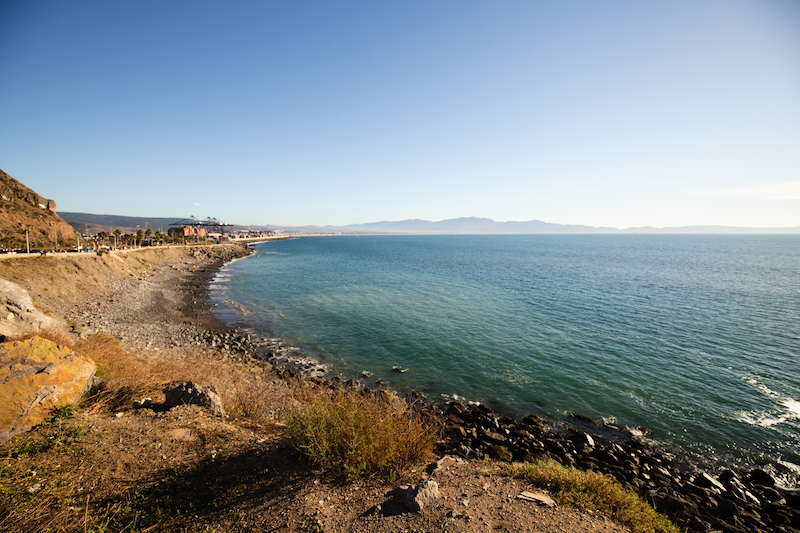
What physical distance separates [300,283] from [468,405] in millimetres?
36517

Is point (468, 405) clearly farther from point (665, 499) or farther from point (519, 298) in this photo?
point (519, 298)

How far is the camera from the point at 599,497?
22.3 ft

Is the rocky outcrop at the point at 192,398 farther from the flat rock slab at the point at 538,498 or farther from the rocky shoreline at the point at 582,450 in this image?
the flat rock slab at the point at 538,498

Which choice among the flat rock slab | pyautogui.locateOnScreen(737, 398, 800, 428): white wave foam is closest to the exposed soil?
the flat rock slab

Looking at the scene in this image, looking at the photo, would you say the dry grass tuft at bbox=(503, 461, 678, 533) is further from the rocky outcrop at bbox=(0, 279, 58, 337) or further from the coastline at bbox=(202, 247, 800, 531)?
the rocky outcrop at bbox=(0, 279, 58, 337)

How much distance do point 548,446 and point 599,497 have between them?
5.99 metres

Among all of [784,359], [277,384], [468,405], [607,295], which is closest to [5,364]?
[277,384]

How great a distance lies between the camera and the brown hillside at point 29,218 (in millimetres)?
47094

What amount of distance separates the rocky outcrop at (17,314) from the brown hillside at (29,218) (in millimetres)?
43548

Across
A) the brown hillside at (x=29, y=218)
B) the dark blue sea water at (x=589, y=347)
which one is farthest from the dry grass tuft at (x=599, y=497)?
the brown hillside at (x=29, y=218)

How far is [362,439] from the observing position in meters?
6.95

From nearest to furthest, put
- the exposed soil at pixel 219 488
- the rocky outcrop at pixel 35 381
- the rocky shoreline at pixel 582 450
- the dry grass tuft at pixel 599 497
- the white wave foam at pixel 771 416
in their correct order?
1. the exposed soil at pixel 219 488
2. the dry grass tuft at pixel 599 497
3. the rocky outcrop at pixel 35 381
4. the rocky shoreline at pixel 582 450
5. the white wave foam at pixel 771 416

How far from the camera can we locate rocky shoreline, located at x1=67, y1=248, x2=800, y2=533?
9.13 metres

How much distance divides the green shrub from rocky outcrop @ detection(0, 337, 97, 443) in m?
5.41
